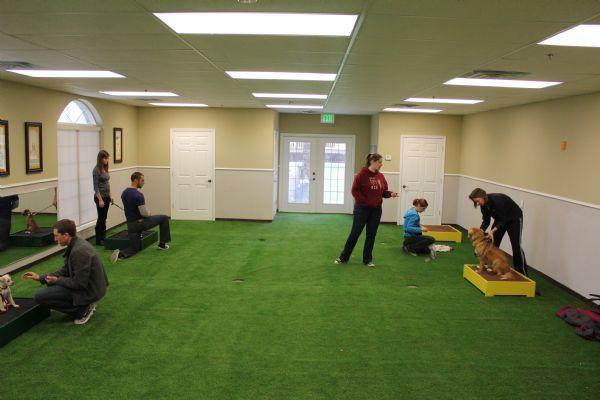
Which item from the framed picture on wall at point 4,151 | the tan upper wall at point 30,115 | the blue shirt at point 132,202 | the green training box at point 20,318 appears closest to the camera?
the green training box at point 20,318

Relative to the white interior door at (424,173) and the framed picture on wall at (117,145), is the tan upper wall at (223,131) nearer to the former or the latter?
the framed picture on wall at (117,145)

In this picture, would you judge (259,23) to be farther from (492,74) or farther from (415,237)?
(415,237)

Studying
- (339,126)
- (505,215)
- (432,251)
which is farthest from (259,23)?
(339,126)

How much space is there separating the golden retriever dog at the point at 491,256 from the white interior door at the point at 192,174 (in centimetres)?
636

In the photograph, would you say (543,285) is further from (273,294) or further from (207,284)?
(207,284)

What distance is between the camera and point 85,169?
852 cm

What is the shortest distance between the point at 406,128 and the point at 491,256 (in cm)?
514

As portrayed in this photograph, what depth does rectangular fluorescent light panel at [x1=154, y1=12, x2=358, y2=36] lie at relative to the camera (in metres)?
2.89

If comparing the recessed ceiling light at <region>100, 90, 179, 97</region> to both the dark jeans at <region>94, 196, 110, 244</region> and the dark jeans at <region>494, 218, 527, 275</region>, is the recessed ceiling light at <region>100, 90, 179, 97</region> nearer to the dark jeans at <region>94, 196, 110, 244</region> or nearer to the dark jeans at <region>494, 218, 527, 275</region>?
the dark jeans at <region>94, 196, 110, 244</region>

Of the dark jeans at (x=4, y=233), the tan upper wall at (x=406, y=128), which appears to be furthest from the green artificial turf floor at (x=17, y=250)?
the tan upper wall at (x=406, y=128)

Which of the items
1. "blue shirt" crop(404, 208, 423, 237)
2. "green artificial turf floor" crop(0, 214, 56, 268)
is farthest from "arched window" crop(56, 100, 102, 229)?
"blue shirt" crop(404, 208, 423, 237)

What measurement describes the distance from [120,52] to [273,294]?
3.10m

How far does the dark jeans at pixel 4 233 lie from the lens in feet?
19.8

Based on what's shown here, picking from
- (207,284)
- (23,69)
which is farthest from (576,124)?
(23,69)
